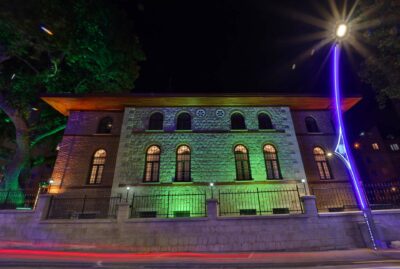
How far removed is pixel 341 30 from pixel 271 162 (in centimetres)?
961

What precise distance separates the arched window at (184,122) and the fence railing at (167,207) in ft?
17.0

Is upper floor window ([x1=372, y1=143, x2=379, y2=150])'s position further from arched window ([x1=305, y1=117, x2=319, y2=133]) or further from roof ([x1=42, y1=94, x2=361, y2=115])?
arched window ([x1=305, y1=117, x2=319, y2=133])

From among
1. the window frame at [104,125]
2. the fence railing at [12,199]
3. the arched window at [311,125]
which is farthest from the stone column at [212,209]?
the arched window at [311,125]

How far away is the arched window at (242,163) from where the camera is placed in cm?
1445

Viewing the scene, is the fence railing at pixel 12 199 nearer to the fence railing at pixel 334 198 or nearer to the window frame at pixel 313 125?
the fence railing at pixel 334 198

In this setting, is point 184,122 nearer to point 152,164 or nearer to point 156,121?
point 156,121

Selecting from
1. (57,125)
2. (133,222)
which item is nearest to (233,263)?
(133,222)

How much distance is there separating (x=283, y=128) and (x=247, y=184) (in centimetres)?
540

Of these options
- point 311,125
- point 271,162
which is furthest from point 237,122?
point 311,125

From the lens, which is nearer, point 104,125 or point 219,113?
point 104,125

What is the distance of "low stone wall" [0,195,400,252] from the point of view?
Result: 30.1 feet

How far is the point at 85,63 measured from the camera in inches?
621

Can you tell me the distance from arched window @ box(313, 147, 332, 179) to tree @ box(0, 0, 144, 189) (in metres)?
16.5

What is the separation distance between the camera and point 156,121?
634 inches
